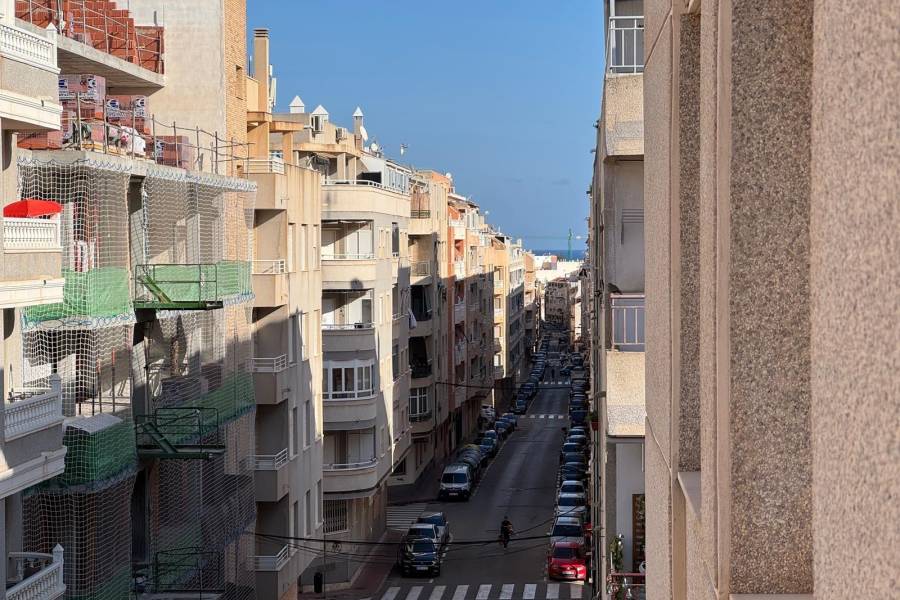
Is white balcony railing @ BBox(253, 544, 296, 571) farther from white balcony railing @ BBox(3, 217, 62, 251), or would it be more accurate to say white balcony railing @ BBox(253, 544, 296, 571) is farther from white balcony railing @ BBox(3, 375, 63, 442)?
white balcony railing @ BBox(3, 217, 62, 251)

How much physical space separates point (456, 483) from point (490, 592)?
1755 cm

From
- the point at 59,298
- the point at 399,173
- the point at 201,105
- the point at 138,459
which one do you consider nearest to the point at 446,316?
the point at 399,173

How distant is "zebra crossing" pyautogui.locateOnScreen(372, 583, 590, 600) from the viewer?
44.6 m

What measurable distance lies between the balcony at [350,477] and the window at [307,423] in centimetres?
784

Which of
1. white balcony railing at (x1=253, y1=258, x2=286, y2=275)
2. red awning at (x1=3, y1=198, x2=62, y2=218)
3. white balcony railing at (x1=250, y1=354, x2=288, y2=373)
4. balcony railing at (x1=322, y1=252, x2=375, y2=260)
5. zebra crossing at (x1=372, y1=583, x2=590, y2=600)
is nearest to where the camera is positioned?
red awning at (x1=3, y1=198, x2=62, y2=218)

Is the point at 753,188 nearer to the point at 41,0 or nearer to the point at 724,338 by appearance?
the point at 724,338

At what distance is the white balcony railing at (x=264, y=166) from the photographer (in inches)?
1342

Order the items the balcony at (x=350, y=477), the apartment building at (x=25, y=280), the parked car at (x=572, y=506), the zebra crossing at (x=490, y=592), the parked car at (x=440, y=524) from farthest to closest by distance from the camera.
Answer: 1. the parked car at (x=572, y=506)
2. the parked car at (x=440, y=524)
3. the balcony at (x=350, y=477)
4. the zebra crossing at (x=490, y=592)
5. the apartment building at (x=25, y=280)

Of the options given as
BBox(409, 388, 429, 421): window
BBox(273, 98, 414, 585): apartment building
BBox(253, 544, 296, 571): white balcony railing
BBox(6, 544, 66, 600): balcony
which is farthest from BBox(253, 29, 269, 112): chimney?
BBox(409, 388, 429, 421): window

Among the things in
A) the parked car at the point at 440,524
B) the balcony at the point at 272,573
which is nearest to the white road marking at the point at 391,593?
the parked car at the point at 440,524

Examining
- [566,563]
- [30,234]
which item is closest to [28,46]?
[30,234]

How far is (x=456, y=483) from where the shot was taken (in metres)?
62.9

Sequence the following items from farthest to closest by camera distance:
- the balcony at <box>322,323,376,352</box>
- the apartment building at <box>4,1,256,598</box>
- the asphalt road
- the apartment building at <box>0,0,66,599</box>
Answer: the balcony at <box>322,323,376,352</box> < the asphalt road < the apartment building at <box>4,1,256,598</box> < the apartment building at <box>0,0,66,599</box>

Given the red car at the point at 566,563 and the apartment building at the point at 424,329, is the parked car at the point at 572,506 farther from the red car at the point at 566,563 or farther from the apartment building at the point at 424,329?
the apartment building at the point at 424,329
